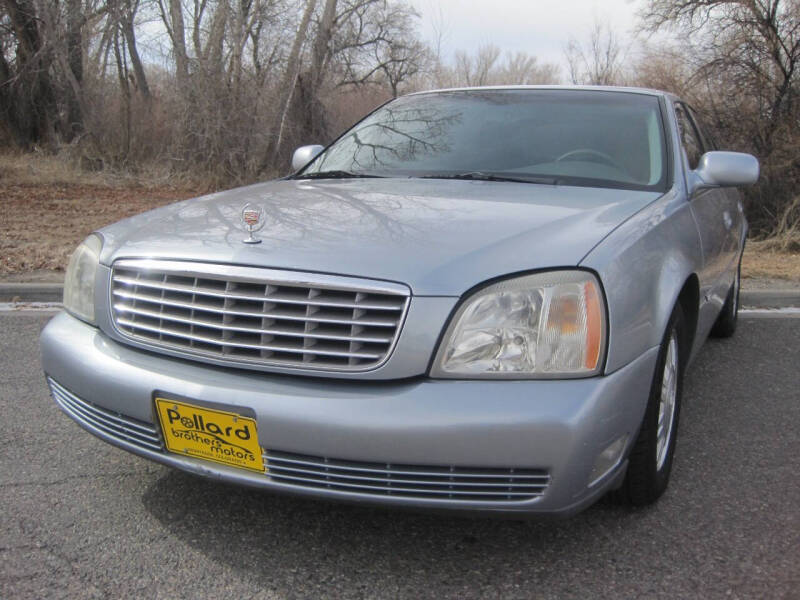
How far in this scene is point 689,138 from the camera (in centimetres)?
397

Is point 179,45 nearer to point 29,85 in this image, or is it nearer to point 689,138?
point 29,85

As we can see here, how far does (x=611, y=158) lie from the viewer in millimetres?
3217

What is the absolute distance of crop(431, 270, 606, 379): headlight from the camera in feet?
6.70

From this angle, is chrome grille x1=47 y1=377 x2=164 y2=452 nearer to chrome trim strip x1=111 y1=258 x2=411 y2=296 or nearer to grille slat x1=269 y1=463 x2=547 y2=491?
chrome trim strip x1=111 y1=258 x2=411 y2=296

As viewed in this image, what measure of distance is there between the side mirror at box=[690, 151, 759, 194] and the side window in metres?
0.27

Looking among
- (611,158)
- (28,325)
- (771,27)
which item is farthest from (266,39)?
(611,158)

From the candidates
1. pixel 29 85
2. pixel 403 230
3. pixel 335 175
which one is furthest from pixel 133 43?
pixel 403 230

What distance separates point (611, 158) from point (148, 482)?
2.16 meters

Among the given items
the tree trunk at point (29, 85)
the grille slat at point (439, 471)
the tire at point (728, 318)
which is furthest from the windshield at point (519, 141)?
the tree trunk at point (29, 85)

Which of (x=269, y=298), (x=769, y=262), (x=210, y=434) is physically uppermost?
(x=269, y=298)

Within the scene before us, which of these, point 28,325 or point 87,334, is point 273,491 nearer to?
point 87,334

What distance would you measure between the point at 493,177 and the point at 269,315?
1298mm

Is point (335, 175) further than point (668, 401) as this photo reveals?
Yes

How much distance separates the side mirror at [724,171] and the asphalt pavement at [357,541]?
3.58 feet
